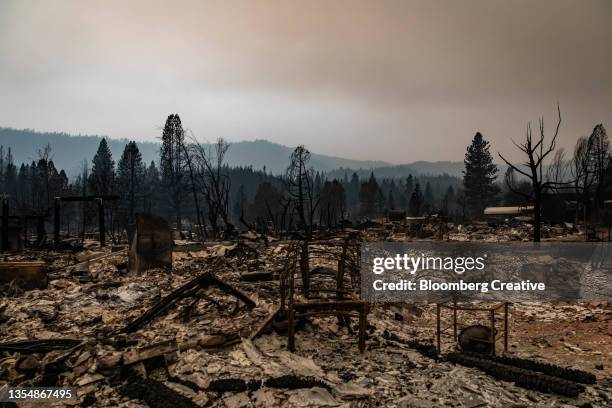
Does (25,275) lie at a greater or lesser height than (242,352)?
greater

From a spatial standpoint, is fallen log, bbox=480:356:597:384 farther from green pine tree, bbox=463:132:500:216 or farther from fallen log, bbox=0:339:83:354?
green pine tree, bbox=463:132:500:216

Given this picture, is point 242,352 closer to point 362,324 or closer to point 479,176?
point 362,324

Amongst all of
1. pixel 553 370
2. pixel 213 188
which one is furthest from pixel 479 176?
pixel 553 370

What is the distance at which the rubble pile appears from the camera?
5.32 meters

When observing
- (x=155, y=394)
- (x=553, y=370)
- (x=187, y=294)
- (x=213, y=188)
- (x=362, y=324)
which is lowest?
(x=553, y=370)

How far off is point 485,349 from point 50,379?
23.2 ft

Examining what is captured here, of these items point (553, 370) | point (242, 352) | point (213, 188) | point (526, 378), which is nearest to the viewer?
point (526, 378)

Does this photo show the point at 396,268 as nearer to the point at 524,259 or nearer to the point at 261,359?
the point at 524,259

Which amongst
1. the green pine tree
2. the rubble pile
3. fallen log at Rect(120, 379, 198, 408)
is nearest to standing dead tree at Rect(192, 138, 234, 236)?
the rubble pile

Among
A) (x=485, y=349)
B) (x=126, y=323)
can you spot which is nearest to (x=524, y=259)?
(x=485, y=349)

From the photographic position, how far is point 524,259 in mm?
16312

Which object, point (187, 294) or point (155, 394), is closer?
point (155, 394)

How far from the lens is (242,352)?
642 centimetres

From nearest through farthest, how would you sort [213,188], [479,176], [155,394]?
[155,394]
[213,188]
[479,176]
